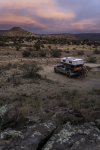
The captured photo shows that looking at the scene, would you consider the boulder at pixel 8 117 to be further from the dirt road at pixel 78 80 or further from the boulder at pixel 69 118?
the dirt road at pixel 78 80

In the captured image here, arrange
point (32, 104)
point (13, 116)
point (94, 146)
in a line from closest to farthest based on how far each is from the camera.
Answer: point (94, 146)
point (13, 116)
point (32, 104)

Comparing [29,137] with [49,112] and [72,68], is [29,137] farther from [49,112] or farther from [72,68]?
[72,68]

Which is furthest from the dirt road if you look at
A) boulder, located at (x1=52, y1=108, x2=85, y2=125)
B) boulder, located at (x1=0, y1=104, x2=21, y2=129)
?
boulder, located at (x1=0, y1=104, x2=21, y2=129)

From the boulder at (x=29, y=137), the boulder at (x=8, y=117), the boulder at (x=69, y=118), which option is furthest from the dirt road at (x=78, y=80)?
the boulder at (x=29, y=137)

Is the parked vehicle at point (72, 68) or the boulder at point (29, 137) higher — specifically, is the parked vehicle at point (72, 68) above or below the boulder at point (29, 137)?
below

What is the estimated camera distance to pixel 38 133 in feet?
37.8

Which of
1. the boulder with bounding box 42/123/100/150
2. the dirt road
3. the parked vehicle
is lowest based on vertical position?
the dirt road

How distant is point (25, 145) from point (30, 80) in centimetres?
1596

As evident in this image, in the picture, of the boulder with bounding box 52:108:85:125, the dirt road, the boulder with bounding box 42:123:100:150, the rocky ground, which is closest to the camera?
the boulder with bounding box 42:123:100:150

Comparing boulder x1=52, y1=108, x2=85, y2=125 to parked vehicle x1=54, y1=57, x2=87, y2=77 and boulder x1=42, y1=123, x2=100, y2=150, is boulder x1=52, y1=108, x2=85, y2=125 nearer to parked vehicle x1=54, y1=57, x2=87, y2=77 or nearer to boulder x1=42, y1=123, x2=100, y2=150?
boulder x1=42, y1=123, x2=100, y2=150

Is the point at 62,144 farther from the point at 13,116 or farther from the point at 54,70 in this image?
the point at 54,70

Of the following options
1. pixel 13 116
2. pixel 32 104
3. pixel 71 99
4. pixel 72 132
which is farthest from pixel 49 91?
pixel 72 132

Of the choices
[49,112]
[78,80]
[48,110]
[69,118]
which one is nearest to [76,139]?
[69,118]

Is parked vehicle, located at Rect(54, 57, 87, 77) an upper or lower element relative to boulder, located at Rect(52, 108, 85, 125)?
lower
